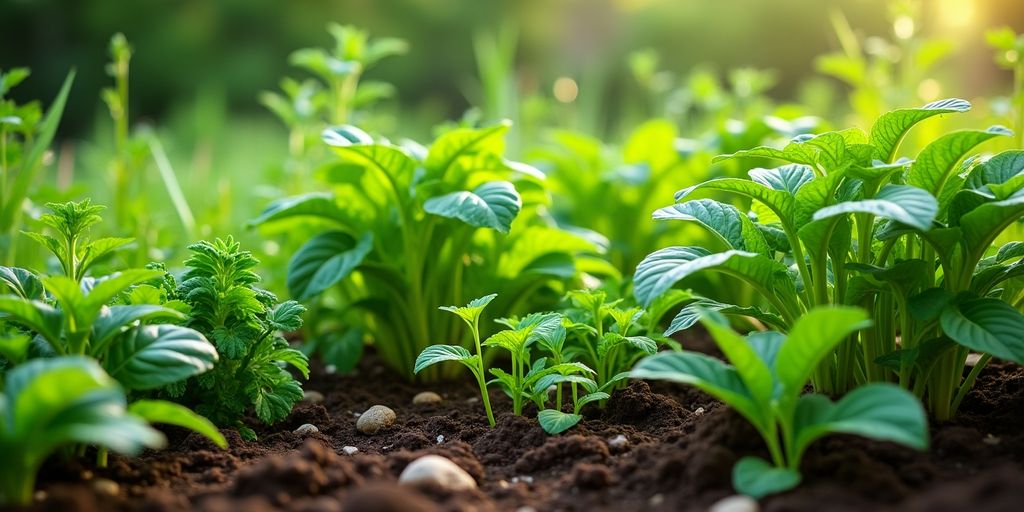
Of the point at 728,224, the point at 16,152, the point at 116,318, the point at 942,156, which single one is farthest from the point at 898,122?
the point at 16,152

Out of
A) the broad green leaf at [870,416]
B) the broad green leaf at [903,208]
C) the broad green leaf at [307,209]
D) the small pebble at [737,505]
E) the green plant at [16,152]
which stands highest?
the green plant at [16,152]

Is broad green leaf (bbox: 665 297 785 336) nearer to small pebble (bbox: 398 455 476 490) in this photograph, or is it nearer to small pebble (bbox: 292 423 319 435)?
small pebble (bbox: 398 455 476 490)

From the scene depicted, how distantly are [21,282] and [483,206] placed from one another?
900 millimetres

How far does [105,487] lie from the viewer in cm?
126

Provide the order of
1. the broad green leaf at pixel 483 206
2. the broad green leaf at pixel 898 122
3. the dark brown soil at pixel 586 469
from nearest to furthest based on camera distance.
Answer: the dark brown soil at pixel 586 469
the broad green leaf at pixel 898 122
the broad green leaf at pixel 483 206

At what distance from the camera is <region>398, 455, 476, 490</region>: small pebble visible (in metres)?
1.27

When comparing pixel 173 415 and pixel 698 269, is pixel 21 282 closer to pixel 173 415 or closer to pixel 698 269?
pixel 173 415

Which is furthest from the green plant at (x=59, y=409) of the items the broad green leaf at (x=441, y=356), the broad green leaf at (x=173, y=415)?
the broad green leaf at (x=441, y=356)

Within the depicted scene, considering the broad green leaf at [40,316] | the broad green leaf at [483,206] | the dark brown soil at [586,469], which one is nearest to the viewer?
the dark brown soil at [586,469]

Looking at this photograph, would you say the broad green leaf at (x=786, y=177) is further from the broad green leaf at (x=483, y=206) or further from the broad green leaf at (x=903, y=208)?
the broad green leaf at (x=483, y=206)

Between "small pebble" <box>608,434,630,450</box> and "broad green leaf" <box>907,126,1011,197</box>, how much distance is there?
0.70 meters

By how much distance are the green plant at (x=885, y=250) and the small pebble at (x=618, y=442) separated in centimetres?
24

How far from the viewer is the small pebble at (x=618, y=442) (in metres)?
1.50

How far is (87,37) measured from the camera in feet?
27.2
